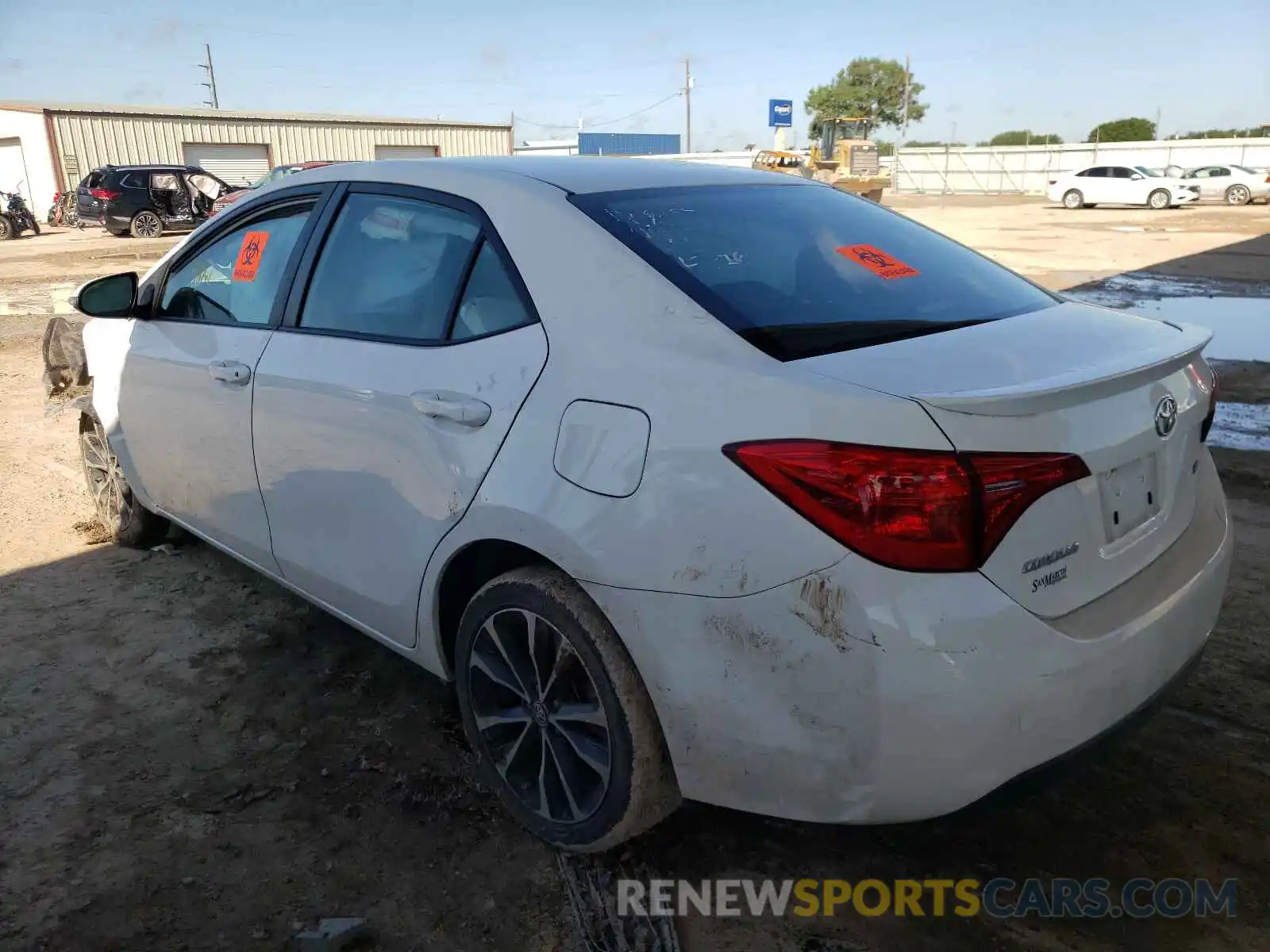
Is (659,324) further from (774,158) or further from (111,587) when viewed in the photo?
(774,158)

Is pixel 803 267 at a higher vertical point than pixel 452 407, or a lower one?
higher

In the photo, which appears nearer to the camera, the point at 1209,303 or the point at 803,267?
the point at 803,267

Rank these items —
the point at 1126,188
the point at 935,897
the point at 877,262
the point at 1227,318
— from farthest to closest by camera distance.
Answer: the point at 1126,188, the point at 1227,318, the point at 877,262, the point at 935,897

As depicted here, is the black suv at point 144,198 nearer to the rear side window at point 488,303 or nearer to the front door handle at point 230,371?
the front door handle at point 230,371

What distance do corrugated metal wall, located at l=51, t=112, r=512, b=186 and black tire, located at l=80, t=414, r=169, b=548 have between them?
30.8 m

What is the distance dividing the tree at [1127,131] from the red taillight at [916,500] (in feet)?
248

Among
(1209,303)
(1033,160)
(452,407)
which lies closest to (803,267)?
(452,407)

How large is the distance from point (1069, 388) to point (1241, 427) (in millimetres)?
5332

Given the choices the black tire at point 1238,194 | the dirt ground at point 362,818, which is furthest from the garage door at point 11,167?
the black tire at point 1238,194

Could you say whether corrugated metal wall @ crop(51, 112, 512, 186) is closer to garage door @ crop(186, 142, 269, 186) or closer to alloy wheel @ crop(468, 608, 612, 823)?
garage door @ crop(186, 142, 269, 186)

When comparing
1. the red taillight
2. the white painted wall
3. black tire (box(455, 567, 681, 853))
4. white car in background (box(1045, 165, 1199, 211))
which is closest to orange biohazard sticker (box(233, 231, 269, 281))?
black tire (box(455, 567, 681, 853))

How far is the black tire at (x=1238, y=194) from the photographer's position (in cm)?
3198

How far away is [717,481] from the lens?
→ 5.92 feet

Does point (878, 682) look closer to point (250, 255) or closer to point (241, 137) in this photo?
point (250, 255)
